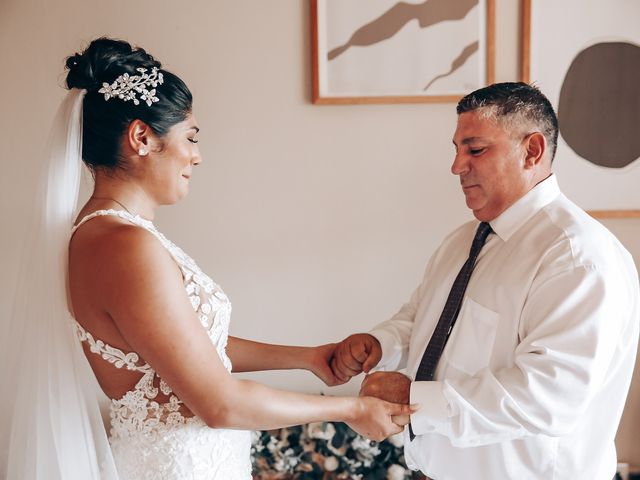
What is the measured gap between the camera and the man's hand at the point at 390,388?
1652mm

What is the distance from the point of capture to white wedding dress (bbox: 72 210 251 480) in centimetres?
140

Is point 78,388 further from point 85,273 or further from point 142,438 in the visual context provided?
point 85,273

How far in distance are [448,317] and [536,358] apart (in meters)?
0.31

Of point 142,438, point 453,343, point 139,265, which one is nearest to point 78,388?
point 142,438

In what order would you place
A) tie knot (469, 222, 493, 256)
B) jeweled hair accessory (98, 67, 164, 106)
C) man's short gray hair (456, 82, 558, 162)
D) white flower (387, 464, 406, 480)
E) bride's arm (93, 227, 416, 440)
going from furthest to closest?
1. white flower (387, 464, 406, 480)
2. tie knot (469, 222, 493, 256)
3. man's short gray hair (456, 82, 558, 162)
4. jeweled hair accessory (98, 67, 164, 106)
5. bride's arm (93, 227, 416, 440)

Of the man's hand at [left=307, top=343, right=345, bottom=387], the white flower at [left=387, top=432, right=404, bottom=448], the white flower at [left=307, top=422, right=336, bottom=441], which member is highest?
the man's hand at [left=307, top=343, right=345, bottom=387]

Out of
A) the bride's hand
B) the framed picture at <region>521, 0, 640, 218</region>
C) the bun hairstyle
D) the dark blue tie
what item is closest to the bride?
the bun hairstyle

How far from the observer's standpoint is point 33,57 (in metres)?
2.35

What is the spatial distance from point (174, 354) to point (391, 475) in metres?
1.31

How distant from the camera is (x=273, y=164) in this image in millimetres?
2391

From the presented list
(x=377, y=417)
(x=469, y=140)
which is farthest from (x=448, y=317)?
(x=469, y=140)

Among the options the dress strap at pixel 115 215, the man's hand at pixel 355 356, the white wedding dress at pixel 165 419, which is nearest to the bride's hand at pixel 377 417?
the man's hand at pixel 355 356

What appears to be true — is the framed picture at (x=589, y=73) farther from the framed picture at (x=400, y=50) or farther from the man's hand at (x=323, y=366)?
the man's hand at (x=323, y=366)

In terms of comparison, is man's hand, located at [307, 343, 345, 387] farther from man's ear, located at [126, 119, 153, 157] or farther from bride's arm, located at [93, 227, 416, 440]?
man's ear, located at [126, 119, 153, 157]
